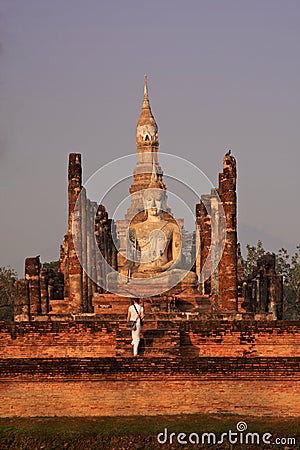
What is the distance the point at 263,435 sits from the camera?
12617 millimetres

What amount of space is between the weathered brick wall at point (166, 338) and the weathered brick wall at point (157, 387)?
1867mm

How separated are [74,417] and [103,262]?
1926cm

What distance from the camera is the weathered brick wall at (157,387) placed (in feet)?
45.3

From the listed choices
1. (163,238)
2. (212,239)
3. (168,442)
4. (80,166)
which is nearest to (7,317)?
(163,238)

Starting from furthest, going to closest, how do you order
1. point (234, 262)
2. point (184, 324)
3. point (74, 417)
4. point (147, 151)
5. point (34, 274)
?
point (147, 151) < point (34, 274) < point (234, 262) < point (184, 324) < point (74, 417)

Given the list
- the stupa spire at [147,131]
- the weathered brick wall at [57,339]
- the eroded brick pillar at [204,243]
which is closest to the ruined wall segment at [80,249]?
the eroded brick pillar at [204,243]

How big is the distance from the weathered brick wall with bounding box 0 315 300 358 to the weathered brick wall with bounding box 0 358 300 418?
1.87 meters

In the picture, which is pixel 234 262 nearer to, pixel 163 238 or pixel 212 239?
pixel 212 239

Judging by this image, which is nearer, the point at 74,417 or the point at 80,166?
the point at 74,417

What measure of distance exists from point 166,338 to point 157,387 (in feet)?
6.45

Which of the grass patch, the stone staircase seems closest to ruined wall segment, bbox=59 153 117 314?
the stone staircase

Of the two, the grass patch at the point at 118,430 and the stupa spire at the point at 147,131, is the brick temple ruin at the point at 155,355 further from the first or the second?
the stupa spire at the point at 147,131

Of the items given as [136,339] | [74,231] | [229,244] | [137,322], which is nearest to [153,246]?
[74,231]

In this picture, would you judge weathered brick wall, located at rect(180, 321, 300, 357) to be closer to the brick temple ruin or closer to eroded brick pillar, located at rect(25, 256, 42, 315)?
the brick temple ruin
